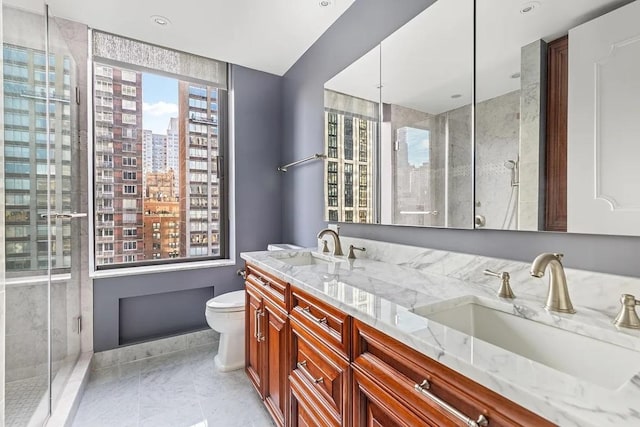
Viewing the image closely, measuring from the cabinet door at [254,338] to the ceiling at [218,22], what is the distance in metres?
1.82

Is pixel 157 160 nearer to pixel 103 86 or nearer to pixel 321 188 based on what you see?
pixel 103 86

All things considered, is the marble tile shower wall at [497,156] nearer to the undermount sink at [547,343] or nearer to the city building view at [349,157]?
the undermount sink at [547,343]

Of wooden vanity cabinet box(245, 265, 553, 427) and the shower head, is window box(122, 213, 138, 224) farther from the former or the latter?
the shower head

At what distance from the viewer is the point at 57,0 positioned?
194 cm

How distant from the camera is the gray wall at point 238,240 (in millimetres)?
2299

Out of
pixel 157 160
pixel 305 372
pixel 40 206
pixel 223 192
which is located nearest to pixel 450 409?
pixel 305 372

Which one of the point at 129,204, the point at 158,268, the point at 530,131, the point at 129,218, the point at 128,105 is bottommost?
the point at 158,268

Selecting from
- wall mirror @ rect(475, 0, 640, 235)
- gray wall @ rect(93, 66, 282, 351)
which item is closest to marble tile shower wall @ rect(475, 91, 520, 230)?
wall mirror @ rect(475, 0, 640, 235)

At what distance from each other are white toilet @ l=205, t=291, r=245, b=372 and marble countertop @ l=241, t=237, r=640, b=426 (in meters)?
0.66

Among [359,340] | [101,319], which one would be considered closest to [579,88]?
[359,340]

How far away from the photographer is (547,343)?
839 mm

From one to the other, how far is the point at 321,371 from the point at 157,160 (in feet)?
7.50

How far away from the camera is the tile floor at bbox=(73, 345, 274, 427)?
5.52 ft

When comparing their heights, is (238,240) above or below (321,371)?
above
